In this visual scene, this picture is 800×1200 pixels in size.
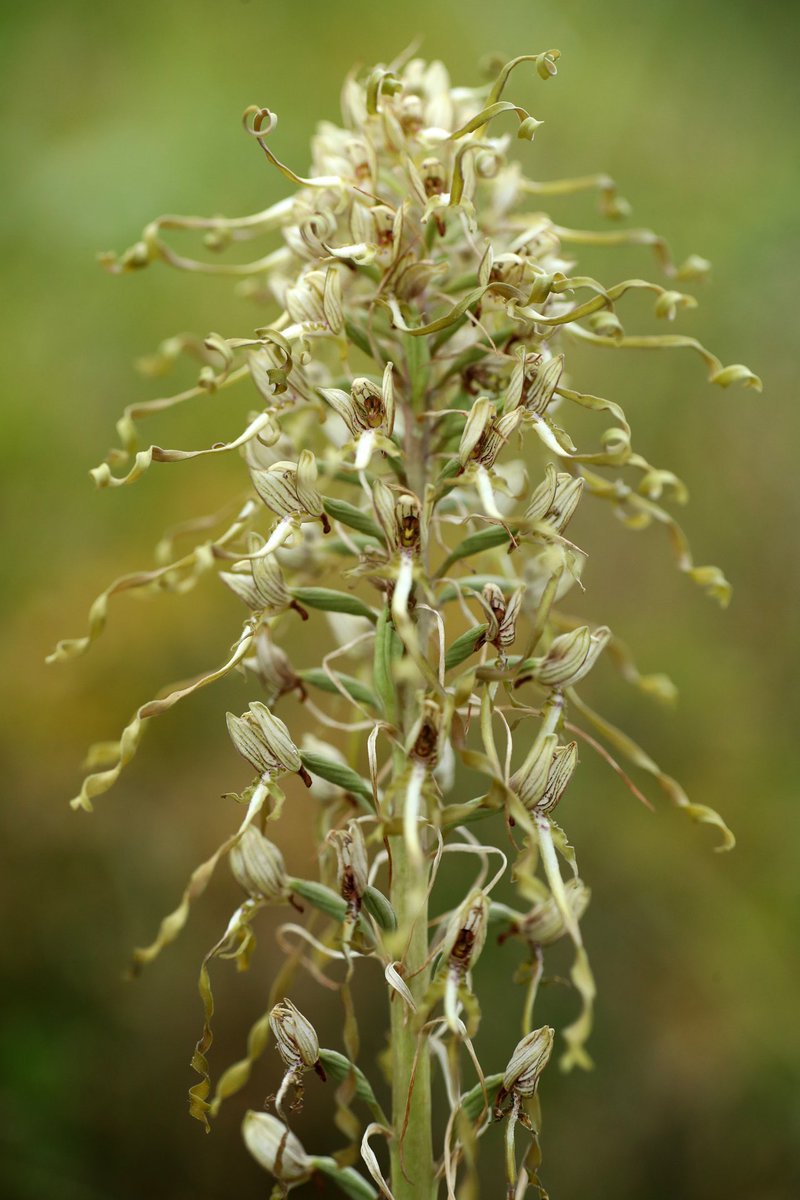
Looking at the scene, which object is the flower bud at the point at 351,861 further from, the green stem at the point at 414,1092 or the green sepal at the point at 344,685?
the green sepal at the point at 344,685

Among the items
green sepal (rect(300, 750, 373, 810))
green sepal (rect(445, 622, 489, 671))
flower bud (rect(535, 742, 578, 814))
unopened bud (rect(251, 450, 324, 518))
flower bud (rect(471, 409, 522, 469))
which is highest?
flower bud (rect(471, 409, 522, 469))

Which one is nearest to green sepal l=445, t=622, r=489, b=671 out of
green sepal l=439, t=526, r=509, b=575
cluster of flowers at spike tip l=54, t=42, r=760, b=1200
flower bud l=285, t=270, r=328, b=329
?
cluster of flowers at spike tip l=54, t=42, r=760, b=1200

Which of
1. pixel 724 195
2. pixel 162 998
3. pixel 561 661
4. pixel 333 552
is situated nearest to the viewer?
pixel 561 661

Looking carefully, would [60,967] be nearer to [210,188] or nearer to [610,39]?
[210,188]

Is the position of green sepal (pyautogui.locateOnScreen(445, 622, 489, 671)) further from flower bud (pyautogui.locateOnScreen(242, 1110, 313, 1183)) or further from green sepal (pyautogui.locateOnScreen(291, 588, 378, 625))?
flower bud (pyautogui.locateOnScreen(242, 1110, 313, 1183))

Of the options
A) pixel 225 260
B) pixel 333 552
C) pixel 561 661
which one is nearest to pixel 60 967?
pixel 333 552

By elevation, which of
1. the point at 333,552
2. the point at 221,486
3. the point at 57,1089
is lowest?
the point at 57,1089
